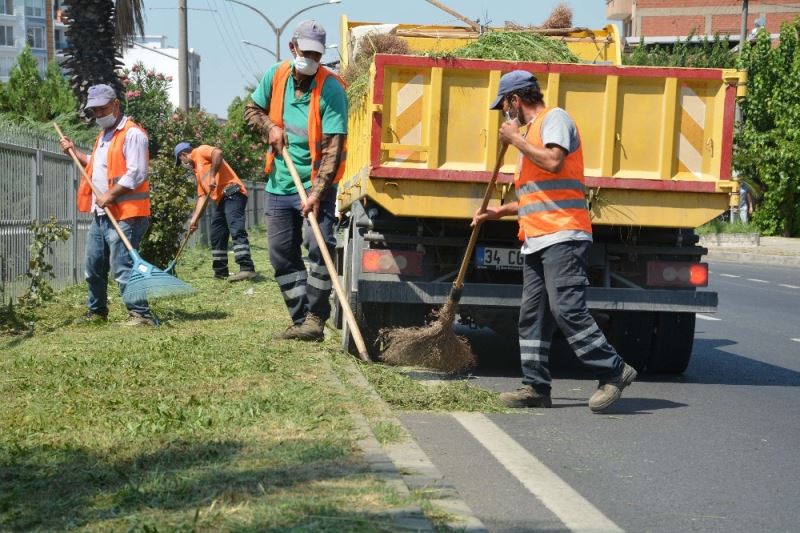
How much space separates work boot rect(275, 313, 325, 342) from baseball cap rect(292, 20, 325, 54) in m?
1.89

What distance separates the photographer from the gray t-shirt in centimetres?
735

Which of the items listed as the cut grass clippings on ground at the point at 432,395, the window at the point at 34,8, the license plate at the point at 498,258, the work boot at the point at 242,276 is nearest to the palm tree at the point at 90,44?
the work boot at the point at 242,276

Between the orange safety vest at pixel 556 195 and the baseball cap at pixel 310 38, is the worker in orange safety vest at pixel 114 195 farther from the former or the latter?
the orange safety vest at pixel 556 195

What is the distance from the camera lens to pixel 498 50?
950cm

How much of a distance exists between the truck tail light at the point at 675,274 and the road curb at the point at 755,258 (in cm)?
2009

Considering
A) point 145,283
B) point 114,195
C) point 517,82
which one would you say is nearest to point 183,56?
point 114,195

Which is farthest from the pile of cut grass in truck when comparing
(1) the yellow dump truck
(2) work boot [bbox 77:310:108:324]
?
(2) work boot [bbox 77:310:108:324]

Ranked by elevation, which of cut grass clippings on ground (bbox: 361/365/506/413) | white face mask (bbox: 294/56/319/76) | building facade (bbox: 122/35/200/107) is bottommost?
cut grass clippings on ground (bbox: 361/365/506/413)

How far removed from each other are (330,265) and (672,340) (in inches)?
97.3

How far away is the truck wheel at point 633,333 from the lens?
937 cm

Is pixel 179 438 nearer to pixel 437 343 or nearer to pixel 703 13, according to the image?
pixel 437 343

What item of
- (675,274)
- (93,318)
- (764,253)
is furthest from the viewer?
(764,253)

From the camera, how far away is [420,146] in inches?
337

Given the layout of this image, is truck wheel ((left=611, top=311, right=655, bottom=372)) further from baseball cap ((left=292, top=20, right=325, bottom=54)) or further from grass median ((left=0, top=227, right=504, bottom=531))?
baseball cap ((left=292, top=20, right=325, bottom=54))
